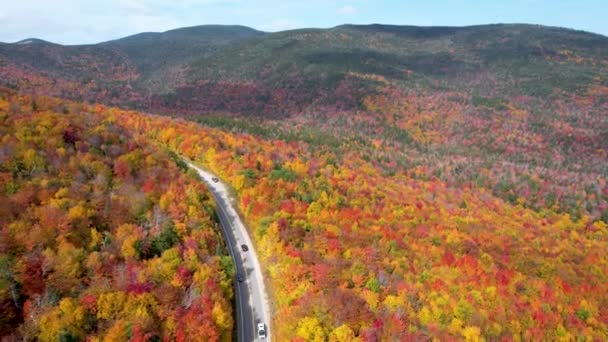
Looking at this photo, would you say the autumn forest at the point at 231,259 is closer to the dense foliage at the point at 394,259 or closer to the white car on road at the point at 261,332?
the dense foliage at the point at 394,259

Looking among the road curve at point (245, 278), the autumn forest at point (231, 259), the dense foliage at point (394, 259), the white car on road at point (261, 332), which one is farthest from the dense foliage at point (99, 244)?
the dense foliage at point (394, 259)

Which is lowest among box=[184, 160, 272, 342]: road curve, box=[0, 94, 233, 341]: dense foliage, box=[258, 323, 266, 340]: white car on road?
box=[258, 323, 266, 340]: white car on road

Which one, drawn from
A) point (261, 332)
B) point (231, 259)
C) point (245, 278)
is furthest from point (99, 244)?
point (261, 332)

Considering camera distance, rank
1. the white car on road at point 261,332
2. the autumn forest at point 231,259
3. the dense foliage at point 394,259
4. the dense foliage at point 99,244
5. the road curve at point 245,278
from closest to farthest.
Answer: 1. the dense foliage at point 99,244
2. the autumn forest at point 231,259
3. the white car on road at point 261,332
4. the road curve at point 245,278
5. the dense foliage at point 394,259

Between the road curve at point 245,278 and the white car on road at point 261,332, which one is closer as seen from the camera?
the white car on road at point 261,332

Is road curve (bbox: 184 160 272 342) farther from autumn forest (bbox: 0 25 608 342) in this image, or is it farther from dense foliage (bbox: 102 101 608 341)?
dense foliage (bbox: 102 101 608 341)

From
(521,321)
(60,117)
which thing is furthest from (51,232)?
(521,321)

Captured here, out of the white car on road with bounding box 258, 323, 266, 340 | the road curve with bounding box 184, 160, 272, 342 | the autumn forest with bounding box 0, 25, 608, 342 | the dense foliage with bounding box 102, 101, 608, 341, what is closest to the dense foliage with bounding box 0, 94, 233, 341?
the autumn forest with bounding box 0, 25, 608, 342
